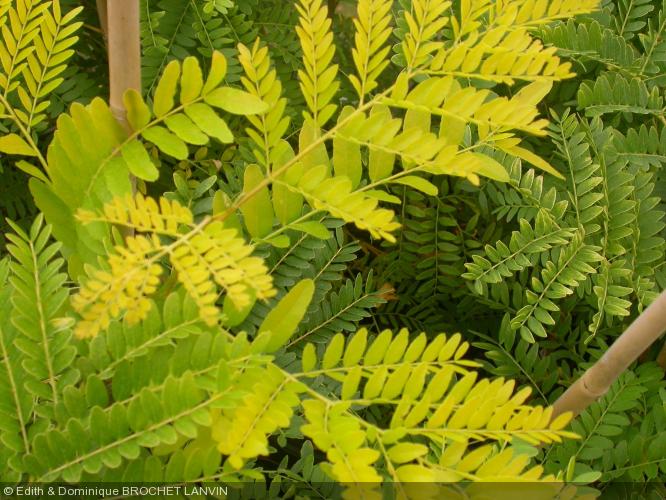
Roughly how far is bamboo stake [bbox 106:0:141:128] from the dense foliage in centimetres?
2

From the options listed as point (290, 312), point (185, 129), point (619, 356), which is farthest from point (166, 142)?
point (619, 356)

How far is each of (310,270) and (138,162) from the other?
0.73 ft

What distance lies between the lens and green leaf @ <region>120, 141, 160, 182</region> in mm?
407

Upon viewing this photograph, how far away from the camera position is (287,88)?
0.74 meters

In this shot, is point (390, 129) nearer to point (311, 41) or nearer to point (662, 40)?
point (311, 41)

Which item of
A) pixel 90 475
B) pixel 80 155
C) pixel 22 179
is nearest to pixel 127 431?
pixel 90 475

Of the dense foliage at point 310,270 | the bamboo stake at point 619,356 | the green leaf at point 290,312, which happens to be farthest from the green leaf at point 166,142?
the bamboo stake at point 619,356

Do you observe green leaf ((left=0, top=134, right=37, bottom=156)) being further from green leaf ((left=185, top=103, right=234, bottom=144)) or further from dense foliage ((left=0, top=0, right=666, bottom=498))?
green leaf ((left=185, top=103, right=234, bottom=144))

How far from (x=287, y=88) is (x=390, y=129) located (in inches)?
14.3

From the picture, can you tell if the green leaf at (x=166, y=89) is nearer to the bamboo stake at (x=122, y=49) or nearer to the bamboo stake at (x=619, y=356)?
the bamboo stake at (x=122, y=49)

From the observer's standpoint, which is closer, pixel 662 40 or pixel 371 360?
pixel 371 360

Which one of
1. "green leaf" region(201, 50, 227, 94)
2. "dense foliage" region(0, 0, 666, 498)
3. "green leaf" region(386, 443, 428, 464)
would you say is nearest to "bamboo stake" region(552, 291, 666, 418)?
"dense foliage" region(0, 0, 666, 498)

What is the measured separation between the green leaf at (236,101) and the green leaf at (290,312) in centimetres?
10

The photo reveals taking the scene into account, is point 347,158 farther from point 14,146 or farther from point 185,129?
point 14,146
